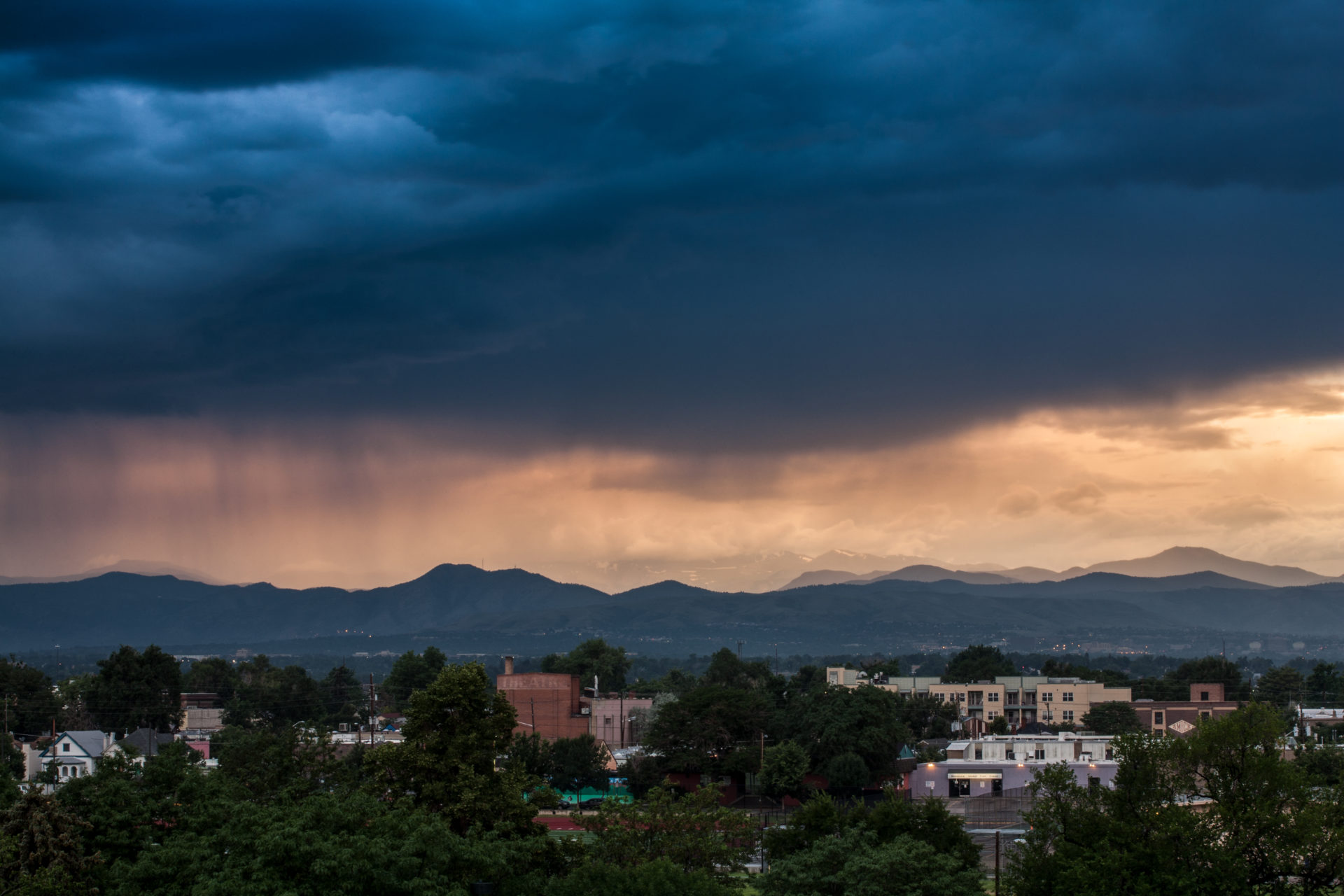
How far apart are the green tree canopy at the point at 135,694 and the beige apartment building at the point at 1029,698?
82319 mm

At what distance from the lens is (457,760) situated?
45.8 meters

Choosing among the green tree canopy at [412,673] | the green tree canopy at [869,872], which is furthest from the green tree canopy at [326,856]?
the green tree canopy at [412,673]

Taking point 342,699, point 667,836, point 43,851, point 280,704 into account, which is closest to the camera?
point 43,851

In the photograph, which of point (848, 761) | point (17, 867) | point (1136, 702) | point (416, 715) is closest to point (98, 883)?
point (17, 867)

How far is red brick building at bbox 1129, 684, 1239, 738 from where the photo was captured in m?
150

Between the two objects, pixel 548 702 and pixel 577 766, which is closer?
pixel 577 766

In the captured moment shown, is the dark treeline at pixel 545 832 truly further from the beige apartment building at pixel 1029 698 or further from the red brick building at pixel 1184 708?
the beige apartment building at pixel 1029 698

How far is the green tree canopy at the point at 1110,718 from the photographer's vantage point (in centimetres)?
14350

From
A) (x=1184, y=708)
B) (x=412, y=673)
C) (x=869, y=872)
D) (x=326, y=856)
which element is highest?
(x=326, y=856)

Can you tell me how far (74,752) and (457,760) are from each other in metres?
76.0

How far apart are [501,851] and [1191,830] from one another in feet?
73.3

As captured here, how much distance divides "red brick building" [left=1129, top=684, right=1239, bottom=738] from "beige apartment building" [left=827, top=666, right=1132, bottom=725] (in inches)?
332

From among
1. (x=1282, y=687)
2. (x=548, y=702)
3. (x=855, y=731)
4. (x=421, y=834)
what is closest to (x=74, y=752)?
(x=548, y=702)

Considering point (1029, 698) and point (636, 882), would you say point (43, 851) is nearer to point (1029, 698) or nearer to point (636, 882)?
point (636, 882)
